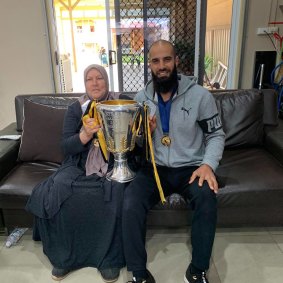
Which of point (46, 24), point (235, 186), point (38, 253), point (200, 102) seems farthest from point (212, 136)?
point (46, 24)

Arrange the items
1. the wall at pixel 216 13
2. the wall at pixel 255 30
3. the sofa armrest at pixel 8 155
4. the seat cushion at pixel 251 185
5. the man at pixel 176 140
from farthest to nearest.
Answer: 1. the wall at pixel 216 13
2. the wall at pixel 255 30
3. the sofa armrest at pixel 8 155
4. the seat cushion at pixel 251 185
5. the man at pixel 176 140

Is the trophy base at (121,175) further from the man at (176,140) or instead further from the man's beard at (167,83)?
the man's beard at (167,83)

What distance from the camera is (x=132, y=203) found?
1.32m

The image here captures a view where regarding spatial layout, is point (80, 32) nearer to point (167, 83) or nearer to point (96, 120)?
point (167, 83)

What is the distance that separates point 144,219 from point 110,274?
35 cm

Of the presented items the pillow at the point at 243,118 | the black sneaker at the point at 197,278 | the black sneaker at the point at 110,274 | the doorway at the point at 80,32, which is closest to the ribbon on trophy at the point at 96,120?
the black sneaker at the point at 110,274

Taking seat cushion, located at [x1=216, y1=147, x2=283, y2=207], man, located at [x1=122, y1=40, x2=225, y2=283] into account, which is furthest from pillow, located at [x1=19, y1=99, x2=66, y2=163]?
seat cushion, located at [x1=216, y1=147, x2=283, y2=207]

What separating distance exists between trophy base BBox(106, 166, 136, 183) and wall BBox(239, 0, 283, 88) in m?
2.26

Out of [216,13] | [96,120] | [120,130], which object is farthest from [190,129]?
[216,13]

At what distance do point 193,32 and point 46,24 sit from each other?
1692mm

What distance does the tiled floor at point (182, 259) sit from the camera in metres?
1.41

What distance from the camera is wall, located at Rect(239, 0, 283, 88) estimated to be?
9.56 feet

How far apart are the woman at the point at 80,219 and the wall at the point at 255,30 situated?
2.31m

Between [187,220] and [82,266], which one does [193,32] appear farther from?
[82,266]
